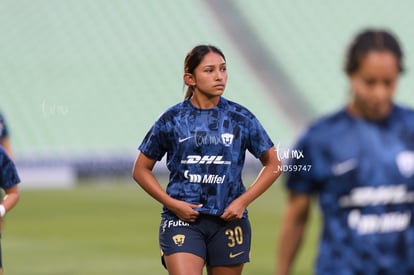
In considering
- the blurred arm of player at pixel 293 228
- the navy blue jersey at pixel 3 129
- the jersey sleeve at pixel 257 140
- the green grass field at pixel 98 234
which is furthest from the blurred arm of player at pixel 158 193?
the green grass field at pixel 98 234

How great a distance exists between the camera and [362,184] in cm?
395

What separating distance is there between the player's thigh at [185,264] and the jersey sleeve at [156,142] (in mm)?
643

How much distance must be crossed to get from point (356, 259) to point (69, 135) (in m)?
28.1

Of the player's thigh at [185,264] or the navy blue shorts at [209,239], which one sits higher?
the navy blue shorts at [209,239]

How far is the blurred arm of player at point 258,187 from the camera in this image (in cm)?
588

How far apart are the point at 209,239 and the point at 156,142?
2.24 feet

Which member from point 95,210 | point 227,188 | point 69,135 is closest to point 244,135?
point 227,188

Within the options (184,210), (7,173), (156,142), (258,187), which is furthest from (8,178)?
(258,187)

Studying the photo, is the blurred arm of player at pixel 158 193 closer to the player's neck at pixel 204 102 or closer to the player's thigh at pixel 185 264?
the player's thigh at pixel 185 264

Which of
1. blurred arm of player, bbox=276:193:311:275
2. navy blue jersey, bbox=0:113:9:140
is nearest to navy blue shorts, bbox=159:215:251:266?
blurred arm of player, bbox=276:193:311:275

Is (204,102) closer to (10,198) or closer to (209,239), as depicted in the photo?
(209,239)

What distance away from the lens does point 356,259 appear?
4.00m

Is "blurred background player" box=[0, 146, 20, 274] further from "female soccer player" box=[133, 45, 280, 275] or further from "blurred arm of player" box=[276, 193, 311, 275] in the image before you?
"blurred arm of player" box=[276, 193, 311, 275]

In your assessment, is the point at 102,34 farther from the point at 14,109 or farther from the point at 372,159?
the point at 372,159
